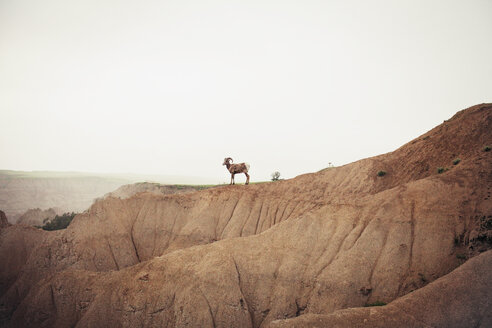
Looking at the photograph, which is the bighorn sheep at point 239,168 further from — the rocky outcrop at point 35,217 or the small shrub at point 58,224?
the rocky outcrop at point 35,217

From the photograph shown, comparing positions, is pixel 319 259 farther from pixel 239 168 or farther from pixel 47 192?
pixel 47 192

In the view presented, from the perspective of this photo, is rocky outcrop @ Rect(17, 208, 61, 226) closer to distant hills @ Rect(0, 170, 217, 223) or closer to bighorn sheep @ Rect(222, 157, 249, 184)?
distant hills @ Rect(0, 170, 217, 223)

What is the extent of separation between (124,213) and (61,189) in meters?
89.3

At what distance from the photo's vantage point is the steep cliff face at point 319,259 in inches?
615

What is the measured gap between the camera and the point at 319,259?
60.2ft

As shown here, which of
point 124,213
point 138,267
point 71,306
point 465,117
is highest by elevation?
point 465,117

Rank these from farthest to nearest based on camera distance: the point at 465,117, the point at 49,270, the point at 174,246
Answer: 1. the point at 174,246
2. the point at 49,270
3. the point at 465,117

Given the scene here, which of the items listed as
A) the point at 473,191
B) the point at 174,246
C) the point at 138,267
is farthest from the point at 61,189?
the point at 473,191

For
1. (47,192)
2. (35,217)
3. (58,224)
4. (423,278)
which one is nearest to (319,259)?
(423,278)

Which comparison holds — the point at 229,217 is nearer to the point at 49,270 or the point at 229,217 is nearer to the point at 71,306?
the point at 71,306

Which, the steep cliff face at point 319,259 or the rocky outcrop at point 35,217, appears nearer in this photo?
the steep cliff face at point 319,259

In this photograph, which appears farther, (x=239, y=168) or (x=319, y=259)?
(x=239, y=168)

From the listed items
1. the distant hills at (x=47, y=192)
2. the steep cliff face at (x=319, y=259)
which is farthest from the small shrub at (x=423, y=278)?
the distant hills at (x=47, y=192)

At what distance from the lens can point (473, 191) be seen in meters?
16.2
